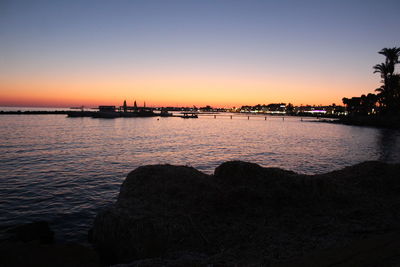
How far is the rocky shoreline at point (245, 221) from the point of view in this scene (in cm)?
518

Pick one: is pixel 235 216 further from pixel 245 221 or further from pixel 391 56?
pixel 391 56

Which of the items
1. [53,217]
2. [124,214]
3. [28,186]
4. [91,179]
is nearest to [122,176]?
[91,179]

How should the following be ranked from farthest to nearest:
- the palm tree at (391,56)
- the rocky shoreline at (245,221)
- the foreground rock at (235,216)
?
the palm tree at (391,56)
the foreground rock at (235,216)
the rocky shoreline at (245,221)

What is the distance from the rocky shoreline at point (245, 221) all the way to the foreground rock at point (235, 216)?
26mm

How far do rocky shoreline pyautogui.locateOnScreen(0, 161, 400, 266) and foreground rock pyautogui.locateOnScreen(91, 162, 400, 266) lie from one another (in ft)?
0.08

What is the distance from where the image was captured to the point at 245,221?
7184 millimetres

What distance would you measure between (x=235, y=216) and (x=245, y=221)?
16.8 inches

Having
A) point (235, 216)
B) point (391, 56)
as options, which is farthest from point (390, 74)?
point (235, 216)

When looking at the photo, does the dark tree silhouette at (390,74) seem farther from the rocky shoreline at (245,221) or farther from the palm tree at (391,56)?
the rocky shoreline at (245,221)

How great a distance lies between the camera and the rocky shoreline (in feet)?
17.0

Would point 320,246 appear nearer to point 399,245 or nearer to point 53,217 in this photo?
point 399,245

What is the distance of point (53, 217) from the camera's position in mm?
10453

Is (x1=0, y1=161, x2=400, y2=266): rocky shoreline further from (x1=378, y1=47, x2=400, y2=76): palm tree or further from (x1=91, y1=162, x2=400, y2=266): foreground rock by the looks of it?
(x1=378, y1=47, x2=400, y2=76): palm tree

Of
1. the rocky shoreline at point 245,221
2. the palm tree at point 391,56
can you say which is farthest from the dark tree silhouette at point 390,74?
the rocky shoreline at point 245,221
